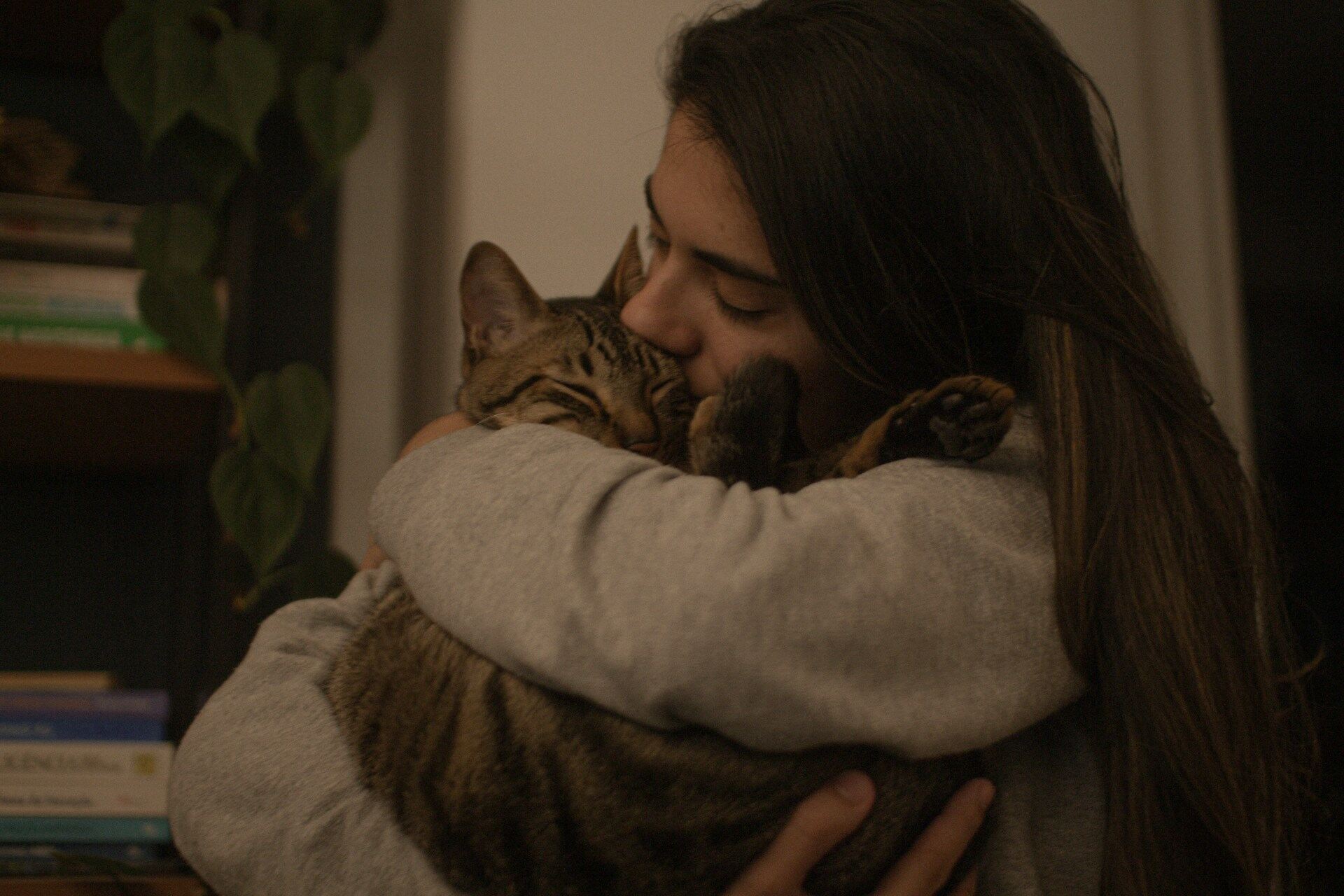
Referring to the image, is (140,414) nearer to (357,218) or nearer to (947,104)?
(357,218)

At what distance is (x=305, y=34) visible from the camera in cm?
170

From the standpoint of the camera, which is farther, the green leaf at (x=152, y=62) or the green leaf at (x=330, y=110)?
the green leaf at (x=330, y=110)

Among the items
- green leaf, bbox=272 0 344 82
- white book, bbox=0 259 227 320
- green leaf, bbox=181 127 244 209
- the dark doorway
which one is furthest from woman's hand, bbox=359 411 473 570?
the dark doorway

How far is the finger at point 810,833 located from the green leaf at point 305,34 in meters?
1.58

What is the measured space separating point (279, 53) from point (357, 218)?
358mm

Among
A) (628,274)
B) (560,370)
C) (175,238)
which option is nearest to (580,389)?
(560,370)

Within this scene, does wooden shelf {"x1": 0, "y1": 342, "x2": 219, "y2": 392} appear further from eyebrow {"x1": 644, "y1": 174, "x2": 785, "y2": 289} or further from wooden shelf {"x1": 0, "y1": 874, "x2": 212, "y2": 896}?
eyebrow {"x1": 644, "y1": 174, "x2": 785, "y2": 289}

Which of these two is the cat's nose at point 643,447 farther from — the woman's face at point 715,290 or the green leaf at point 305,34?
the green leaf at point 305,34

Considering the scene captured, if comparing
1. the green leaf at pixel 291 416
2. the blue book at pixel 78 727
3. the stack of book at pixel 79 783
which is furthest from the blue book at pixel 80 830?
the green leaf at pixel 291 416

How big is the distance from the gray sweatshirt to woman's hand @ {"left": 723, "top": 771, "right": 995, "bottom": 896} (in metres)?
0.06

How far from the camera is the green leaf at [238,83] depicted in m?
1.54

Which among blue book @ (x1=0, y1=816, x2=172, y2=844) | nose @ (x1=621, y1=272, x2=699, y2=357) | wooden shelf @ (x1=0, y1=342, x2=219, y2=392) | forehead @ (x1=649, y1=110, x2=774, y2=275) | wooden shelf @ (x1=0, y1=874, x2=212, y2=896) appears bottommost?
wooden shelf @ (x1=0, y1=874, x2=212, y2=896)

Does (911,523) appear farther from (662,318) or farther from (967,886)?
(662,318)

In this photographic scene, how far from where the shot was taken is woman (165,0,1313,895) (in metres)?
0.69
